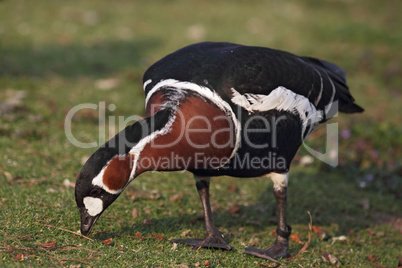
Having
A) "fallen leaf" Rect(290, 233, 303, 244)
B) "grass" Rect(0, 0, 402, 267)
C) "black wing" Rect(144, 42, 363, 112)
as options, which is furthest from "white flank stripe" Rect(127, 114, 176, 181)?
"fallen leaf" Rect(290, 233, 303, 244)

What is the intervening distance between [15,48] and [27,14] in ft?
6.89

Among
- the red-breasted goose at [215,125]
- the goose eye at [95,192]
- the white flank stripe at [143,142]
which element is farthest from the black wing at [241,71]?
the goose eye at [95,192]

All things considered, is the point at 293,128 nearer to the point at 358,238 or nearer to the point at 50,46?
the point at 358,238

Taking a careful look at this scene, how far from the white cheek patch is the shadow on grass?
534 centimetres

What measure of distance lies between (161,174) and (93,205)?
7.01 ft

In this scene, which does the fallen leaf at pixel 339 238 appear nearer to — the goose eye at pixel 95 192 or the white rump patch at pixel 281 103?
the white rump patch at pixel 281 103

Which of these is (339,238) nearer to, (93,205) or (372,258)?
(372,258)

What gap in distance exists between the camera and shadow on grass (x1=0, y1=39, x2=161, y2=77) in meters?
8.82

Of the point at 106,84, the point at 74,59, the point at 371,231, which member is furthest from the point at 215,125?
the point at 74,59

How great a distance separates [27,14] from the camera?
11305 mm

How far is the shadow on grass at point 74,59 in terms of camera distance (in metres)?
8.82

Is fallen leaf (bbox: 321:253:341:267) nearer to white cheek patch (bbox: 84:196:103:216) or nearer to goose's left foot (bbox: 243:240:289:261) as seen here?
goose's left foot (bbox: 243:240:289:261)

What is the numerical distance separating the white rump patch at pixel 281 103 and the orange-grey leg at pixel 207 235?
1.00m

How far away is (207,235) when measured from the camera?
4641 millimetres
